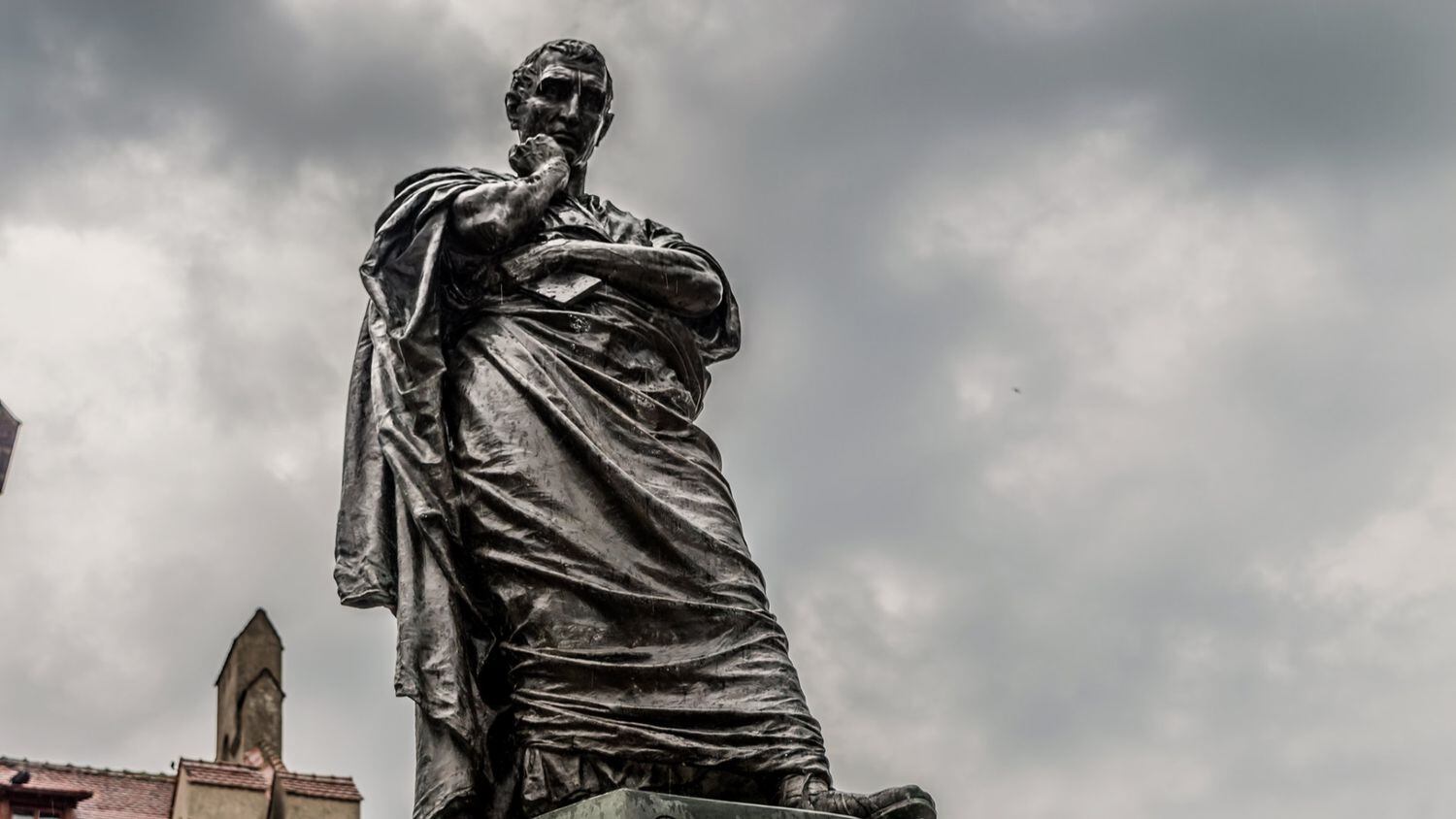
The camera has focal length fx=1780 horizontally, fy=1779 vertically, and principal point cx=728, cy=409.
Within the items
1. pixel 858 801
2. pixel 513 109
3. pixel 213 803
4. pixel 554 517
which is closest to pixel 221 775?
pixel 213 803

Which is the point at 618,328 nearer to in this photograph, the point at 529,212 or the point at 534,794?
the point at 529,212

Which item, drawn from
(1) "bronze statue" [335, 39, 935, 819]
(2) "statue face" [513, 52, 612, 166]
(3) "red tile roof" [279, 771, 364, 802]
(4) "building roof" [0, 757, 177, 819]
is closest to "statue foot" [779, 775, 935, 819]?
(1) "bronze statue" [335, 39, 935, 819]

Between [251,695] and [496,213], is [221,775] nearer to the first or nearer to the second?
[251,695]

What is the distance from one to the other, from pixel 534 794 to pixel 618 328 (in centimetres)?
196

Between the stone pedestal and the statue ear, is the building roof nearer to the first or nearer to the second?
the statue ear

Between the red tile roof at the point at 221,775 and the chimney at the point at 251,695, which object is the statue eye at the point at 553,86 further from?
the chimney at the point at 251,695

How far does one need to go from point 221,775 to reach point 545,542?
20547 millimetres

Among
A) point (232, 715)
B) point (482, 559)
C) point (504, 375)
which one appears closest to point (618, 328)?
point (504, 375)

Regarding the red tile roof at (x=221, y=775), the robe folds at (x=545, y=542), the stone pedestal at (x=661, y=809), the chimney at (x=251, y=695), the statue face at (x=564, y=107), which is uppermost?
the chimney at (x=251, y=695)

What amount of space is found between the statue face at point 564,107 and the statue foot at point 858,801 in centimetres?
308

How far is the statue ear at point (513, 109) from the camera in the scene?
7936mm

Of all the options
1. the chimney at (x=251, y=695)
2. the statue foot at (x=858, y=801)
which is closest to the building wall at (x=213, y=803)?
the chimney at (x=251, y=695)

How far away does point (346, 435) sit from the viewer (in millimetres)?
7230

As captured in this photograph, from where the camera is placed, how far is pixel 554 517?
6.52 m
